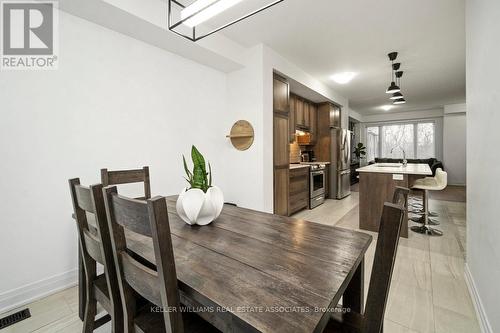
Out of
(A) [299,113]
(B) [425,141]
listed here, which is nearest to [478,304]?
(A) [299,113]

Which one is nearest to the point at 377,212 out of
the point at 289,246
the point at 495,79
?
the point at 495,79

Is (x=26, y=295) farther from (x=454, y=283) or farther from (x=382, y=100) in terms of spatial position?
(x=382, y=100)

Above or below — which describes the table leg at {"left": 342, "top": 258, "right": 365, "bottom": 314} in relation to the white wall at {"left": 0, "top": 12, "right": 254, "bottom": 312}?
below

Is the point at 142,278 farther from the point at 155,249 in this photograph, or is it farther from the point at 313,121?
the point at 313,121

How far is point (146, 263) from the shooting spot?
3.23 ft

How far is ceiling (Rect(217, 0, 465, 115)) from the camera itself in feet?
7.68

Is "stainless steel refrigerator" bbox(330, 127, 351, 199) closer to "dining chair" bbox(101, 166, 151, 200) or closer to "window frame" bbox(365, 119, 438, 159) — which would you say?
"window frame" bbox(365, 119, 438, 159)

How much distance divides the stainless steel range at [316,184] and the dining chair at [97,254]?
383 centimetres

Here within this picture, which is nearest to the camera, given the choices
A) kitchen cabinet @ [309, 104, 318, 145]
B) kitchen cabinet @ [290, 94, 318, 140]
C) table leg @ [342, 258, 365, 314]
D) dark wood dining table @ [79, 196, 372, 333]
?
dark wood dining table @ [79, 196, 372, 333]

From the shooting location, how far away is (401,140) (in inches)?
325

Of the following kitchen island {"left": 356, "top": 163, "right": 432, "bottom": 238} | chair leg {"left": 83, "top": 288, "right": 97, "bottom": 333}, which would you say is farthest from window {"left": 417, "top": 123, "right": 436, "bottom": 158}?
chair leg {"left": 83, "top": 288, "right": 97, "bottom": 333}

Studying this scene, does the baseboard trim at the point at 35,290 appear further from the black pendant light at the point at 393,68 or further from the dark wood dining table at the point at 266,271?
the black pendant light at the point at 393,68

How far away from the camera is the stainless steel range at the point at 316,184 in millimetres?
4452

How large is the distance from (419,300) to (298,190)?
2523mm
